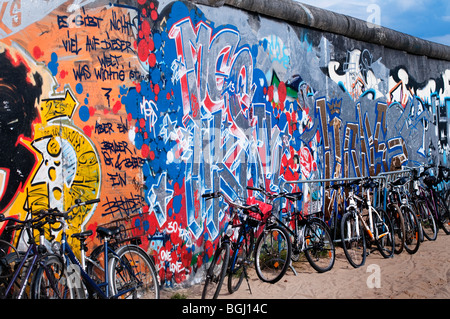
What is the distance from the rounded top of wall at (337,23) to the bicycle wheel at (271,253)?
3118mm

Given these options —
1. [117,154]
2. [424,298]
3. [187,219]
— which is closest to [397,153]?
[424,298]

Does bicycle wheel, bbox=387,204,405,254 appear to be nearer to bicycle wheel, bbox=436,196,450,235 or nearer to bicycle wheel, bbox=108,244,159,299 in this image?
bicycle wheel, bbox=436,196,450,235

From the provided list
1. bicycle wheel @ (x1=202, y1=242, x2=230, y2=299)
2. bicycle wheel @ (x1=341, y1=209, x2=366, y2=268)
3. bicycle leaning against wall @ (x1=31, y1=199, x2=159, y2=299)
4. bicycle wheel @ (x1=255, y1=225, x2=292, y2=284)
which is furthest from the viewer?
bicycle wheel @ (x1=341, y1=209, x2=366, y2=268)

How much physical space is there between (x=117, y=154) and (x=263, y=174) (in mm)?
2754

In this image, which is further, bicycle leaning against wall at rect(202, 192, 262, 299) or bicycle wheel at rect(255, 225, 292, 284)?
bicycle wheel at rect(255, 225, 292, 284)

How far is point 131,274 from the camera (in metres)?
4.97

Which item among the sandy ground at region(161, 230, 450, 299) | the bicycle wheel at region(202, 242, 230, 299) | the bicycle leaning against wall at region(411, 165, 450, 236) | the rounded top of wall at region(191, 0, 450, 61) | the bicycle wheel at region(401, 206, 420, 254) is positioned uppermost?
the rounded top of wall at region(191, 0, 450, 61)

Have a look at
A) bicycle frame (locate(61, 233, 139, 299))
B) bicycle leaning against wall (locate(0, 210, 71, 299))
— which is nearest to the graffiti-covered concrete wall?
bicycle leaning against wall (locate(0, 210, 71, 299))

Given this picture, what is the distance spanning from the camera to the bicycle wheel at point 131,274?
187 inches

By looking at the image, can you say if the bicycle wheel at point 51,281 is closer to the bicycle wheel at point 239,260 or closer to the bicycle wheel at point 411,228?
the bicycle wheel at point 239,260

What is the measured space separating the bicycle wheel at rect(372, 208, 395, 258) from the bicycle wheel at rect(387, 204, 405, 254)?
6.7 inches

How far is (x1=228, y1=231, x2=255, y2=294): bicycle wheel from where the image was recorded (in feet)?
18.7

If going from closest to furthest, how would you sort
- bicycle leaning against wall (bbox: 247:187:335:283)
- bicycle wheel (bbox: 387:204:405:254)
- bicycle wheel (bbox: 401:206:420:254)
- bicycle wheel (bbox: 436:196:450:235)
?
bicycle leaning against wall (bbox: 247:187:335:283), bicycle wheel (bbox: 387:204:405:254), bicycle wheel (bbox: 401:206:420:254), bicycle wheel (bbox: 436:196:450:235)

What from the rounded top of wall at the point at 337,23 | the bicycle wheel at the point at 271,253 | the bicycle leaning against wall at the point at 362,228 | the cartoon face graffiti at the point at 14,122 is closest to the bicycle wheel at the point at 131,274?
the cartoon face graffiti at the point at 14,122
